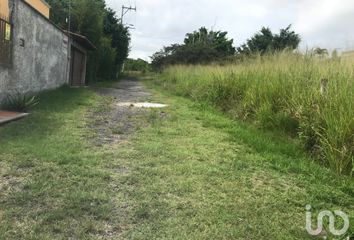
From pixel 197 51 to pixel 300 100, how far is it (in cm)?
2951

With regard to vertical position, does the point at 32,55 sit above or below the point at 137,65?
above

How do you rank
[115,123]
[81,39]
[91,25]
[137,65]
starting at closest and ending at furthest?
[115,123] → [81,39] → [91,25] → [137,65]

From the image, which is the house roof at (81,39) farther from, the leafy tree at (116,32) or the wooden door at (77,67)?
the leafy tree at (116,32)

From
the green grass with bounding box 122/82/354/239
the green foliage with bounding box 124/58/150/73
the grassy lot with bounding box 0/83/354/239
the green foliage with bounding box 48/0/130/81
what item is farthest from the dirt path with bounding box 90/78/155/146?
the green foliage with bounding box 124/58/150/73

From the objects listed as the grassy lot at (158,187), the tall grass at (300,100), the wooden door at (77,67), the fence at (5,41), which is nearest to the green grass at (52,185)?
the grassy lot at (158,187)

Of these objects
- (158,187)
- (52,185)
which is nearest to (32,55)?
(52,185)

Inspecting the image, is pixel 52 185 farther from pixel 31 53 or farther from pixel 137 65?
pixel 137 65

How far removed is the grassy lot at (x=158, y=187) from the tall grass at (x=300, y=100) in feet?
1.00

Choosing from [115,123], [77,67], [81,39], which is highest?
[81,39]

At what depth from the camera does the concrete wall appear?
28.3 feet

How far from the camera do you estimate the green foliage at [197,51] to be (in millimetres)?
34281

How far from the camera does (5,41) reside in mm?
8031

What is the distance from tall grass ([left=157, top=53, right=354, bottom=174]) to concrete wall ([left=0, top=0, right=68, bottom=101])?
4.87 meters

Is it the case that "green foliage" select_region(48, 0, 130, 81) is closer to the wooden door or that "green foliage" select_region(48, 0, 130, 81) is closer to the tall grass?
the wooden door
